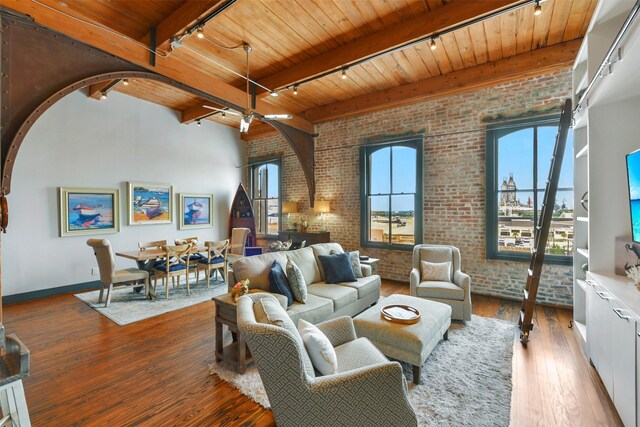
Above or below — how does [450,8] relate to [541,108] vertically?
above

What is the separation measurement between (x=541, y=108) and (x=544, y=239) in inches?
90.4

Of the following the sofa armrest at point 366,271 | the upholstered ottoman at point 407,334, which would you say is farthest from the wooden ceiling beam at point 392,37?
the upholstered ottoman at point 407,334

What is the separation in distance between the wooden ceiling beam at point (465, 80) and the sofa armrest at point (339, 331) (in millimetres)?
Answer: 4466

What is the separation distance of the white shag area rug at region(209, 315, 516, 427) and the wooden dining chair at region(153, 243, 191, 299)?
2.19 m

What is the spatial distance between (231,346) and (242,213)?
526 centimetres

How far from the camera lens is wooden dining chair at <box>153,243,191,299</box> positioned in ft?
15.5

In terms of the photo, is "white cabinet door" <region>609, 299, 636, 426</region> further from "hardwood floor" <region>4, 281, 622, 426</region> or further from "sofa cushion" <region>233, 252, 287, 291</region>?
"sofa cushion" <region>233, 252, 287, 291</region>

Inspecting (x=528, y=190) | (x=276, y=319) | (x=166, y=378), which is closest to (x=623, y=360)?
(x=276, y=319)

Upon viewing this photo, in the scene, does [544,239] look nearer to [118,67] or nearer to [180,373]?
[180,373]

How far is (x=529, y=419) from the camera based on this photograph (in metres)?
1.98

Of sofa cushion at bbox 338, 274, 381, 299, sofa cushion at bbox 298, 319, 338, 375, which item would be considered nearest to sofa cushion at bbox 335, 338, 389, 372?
sofa cushion at bbox 298, 319, 338, 375

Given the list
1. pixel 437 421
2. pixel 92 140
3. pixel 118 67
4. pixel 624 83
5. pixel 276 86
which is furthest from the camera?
pixel 92 140

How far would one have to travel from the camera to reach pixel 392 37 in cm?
359

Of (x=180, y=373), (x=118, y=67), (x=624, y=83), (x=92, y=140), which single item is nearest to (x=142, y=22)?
(x=118, y=67)
